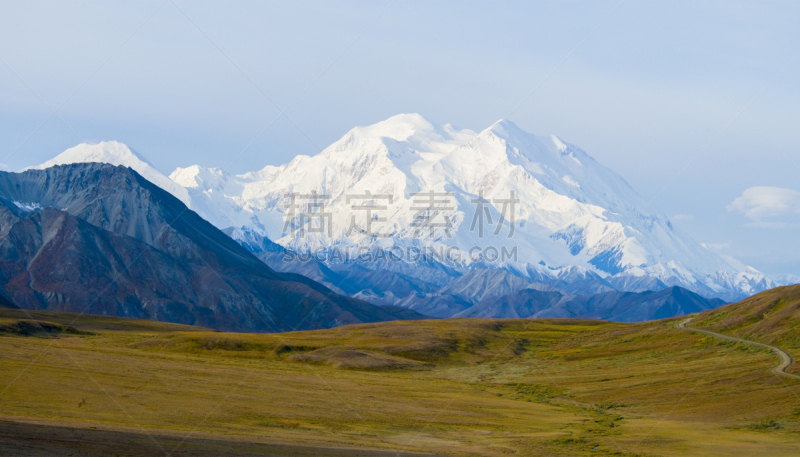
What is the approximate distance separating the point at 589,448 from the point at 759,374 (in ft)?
133

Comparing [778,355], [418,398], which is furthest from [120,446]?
[778,355]

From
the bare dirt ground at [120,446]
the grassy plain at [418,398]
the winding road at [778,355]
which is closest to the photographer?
the bare dirt ground at [120,446]

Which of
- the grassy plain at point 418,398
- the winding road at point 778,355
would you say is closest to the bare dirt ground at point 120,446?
the grassy plain at point 418,398

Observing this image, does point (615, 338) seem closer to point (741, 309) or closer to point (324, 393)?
point (741, 309)

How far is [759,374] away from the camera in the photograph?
8962cm

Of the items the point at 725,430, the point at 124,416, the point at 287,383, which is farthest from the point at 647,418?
the point at 124,416

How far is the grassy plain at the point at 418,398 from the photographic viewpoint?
58.6 metres

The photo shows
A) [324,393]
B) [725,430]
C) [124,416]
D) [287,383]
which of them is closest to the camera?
[124,416]

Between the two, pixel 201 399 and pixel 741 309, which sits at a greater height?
pixel 741 309

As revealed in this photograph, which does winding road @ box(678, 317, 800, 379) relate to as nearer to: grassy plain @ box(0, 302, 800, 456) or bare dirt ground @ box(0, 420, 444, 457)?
grassy plain @ box(0, 302, 800, 456)

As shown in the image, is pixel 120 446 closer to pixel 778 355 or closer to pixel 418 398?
pixel 418 398

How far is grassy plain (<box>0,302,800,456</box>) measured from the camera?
58.6 m

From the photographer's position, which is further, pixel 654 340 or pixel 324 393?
pixel 654 340

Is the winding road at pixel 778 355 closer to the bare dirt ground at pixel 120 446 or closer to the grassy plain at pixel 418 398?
the grassy plain at pixel 418 398
